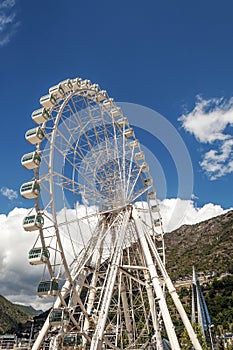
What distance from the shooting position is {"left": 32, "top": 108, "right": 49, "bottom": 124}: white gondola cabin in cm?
2655

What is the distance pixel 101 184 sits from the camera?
3353 cm

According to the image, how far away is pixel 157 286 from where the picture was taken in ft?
86.9

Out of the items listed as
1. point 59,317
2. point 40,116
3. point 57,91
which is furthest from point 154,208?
point 59,317

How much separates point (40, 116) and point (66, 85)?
5.43m

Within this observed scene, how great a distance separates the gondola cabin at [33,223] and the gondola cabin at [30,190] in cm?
139

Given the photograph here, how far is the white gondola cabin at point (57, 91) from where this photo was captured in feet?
94.7

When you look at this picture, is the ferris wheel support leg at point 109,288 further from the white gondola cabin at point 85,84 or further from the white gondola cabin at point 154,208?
the white gondola cabin at point 85,84

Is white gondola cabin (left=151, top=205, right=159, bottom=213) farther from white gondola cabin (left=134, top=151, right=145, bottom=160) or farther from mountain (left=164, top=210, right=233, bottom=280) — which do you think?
mountain (left=164, top=210, right=233, bottom=280)

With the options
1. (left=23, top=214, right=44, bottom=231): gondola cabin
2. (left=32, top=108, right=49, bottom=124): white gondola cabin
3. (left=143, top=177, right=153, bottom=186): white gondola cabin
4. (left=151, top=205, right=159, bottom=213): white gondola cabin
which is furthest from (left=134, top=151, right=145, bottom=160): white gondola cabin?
(left=23, top=214, right=44, bottom=231): gondola cabin

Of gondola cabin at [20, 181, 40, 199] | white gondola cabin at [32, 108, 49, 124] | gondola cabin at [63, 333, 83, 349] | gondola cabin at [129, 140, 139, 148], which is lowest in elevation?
gondola cabin at [63, 333, 83, 349]

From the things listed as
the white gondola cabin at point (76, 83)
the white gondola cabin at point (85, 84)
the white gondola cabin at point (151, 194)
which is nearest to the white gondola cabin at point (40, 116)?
the white gondola cabin at point (76, 83)

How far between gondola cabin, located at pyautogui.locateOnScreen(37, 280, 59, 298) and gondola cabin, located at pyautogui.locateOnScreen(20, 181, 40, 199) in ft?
19.1

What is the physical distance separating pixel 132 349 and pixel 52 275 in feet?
37.1

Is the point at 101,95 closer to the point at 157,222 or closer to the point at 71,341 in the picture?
the point at 157,222
